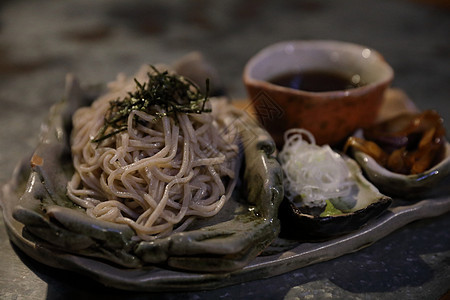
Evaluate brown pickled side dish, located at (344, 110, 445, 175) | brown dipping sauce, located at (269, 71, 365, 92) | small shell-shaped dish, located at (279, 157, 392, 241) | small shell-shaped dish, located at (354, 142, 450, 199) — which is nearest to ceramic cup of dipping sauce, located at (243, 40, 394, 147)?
brown dipping sauce, located at (269, 71, 365, 92)

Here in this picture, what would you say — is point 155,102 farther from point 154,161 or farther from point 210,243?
point 210,243

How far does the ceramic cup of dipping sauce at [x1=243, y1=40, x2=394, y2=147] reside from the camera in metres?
2.94

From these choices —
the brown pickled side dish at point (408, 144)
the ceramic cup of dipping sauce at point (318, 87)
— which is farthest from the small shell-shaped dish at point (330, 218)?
the ceramic cup of dipping sauce at point (318, 87)

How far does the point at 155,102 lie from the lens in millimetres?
2549

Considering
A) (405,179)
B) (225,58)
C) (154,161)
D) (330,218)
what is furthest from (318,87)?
(225,58)

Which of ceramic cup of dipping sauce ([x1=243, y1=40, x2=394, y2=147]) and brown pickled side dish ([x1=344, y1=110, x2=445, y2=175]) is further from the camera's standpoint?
ceramic cup of dipping sauce ([x1=243, y1=40, x2=394, y2=147])

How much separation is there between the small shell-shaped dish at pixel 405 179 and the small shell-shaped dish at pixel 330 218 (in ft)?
0.35

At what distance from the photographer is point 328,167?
8.77 ft

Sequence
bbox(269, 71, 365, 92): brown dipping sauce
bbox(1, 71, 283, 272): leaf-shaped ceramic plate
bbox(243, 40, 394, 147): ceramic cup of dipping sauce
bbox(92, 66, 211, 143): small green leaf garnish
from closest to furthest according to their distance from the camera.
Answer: bbox(1, 71, 283, 272): leaf-shaped ceramic plate → bbox(92, 66, 211, 143): small green leaf garnish → bbox(243, 40, 394, 147): ceramic cup of dipping sauce → bbox(269, 71, 365, 92): brown dipping sauce

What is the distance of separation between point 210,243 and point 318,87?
1625 mm

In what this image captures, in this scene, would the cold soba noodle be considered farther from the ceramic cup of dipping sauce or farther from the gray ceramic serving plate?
the ceramic cup of dipping sauce

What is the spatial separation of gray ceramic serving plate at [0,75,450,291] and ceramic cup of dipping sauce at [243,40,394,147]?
47 centimetres

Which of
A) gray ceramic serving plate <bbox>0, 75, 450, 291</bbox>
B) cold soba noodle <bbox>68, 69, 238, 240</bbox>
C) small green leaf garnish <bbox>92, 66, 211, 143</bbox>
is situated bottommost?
gray ceramic serving plate <bbox>0, 75, 450, 291</bbox>

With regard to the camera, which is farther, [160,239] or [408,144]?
[408,144]
